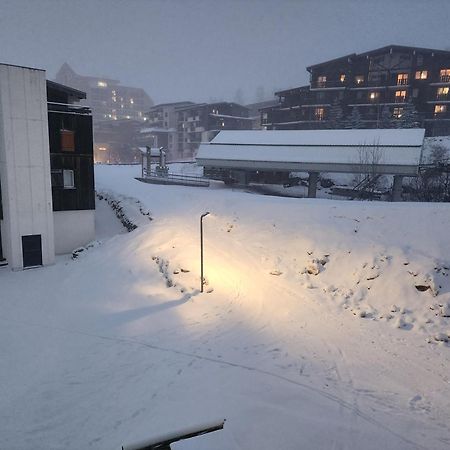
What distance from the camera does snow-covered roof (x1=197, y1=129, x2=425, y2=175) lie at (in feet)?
105

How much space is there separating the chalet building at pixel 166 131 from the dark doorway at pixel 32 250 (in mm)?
63342

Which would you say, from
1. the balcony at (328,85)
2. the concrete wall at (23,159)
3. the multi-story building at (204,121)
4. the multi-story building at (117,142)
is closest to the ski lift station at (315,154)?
the concrete wall at (23,159)

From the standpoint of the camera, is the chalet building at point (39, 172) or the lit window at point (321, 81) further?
the lit window at point (321, 81)

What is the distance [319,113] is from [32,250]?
52.1 m

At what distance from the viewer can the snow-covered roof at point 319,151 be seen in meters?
32.1

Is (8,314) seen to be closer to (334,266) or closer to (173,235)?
(173,235)

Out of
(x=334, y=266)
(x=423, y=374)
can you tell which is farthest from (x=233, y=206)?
(x=423, y=374)

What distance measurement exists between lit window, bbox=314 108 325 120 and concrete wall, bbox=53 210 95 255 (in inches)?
1846

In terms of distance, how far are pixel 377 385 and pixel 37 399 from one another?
9359 millimetres

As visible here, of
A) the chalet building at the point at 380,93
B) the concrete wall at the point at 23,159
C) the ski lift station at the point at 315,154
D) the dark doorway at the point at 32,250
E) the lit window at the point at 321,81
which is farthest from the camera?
the lit window at the point at 321,81

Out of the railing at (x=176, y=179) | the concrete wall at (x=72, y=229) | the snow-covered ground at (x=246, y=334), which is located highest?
the railing at (x=176, y=179)

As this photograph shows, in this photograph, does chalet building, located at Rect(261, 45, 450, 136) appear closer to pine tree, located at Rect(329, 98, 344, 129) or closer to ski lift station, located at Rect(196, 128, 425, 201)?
pine tree, located at Rect(329, 98, 344, 129)

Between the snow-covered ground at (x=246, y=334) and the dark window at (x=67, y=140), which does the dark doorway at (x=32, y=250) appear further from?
the dark window at (x=67, y=140)

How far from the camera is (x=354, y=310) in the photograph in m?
14.4
